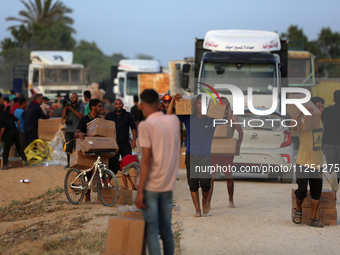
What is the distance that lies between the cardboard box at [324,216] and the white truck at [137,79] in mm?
20976

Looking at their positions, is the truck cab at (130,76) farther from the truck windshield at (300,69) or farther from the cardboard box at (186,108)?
the cardboard box at (186,108)

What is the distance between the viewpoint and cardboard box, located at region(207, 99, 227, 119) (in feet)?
32.3

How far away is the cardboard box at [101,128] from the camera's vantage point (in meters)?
10.9

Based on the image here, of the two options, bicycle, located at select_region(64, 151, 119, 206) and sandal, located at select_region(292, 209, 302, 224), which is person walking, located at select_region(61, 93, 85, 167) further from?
sandal, located at select_region(292, 209, 302, 224)

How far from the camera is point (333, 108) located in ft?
36.7

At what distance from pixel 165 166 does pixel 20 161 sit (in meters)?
12.4

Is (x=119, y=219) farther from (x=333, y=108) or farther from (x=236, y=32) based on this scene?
(x=236, y=32)

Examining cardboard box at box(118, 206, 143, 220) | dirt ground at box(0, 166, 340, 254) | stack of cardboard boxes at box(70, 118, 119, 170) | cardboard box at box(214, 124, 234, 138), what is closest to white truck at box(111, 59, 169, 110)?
dirt ground at box(0, 166, 340, 254)

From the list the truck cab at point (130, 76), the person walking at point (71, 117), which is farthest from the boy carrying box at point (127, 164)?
the truck cab at point (130, 76)

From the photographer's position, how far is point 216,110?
10.1m

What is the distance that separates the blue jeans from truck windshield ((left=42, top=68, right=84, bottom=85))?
90.6 feet

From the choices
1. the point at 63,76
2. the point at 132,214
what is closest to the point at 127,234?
the point at 132,214

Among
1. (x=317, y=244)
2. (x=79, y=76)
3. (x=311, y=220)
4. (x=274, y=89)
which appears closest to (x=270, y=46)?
(x=274, y=89)

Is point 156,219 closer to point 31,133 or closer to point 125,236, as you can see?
point 125,236
